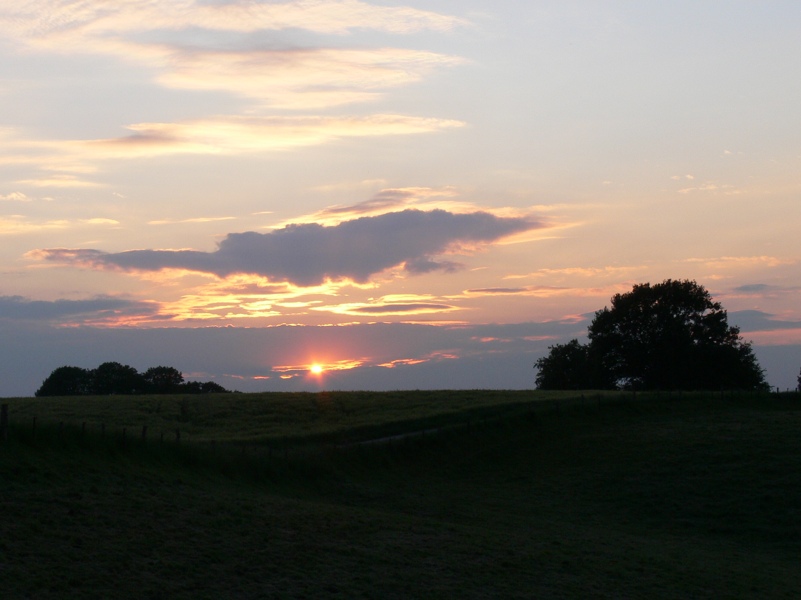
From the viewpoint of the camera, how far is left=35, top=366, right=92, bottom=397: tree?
4321 inches

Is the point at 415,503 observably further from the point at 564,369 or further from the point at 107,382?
the point at 107,382

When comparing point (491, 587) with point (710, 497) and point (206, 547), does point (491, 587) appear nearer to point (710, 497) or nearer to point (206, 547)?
point (206, 547)

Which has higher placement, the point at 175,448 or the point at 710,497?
the point at 175,448

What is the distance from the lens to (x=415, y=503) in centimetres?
3241

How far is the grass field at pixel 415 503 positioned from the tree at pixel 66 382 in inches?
2327

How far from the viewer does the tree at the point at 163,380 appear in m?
115

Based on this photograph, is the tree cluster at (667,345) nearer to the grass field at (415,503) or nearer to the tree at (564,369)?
the tree at (564,369)

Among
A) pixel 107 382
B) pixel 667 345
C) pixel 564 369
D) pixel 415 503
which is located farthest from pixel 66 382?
pixel 415 503

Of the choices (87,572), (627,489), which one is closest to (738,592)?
(627,489)

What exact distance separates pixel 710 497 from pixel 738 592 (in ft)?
40.0

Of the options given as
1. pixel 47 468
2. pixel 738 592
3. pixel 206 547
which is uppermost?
pixel 47 468

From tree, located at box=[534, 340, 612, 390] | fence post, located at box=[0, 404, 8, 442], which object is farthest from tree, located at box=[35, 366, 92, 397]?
fence post, located at box=[0, 404, 8, 442]

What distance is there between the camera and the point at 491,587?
67.6 ft

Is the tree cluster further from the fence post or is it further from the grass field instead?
the fence post
